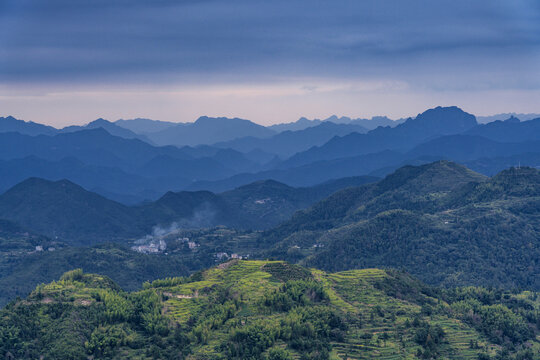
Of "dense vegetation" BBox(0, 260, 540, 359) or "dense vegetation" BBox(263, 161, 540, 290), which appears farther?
"dense vegetation" BBox(263, 161, 540, 290)

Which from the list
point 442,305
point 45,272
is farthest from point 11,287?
point 442,305

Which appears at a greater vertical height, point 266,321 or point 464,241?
point 266,321

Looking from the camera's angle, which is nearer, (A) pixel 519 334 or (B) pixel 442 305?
(A) pixel 519 334

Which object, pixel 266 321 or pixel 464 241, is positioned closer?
pixel 266 321

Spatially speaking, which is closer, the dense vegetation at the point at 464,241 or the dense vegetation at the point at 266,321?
the dense vegetation at the point at 266,321

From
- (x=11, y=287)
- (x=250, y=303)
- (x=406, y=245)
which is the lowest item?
(x=11, y=287)

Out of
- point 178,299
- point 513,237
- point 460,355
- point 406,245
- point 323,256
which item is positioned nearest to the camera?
point 460,355

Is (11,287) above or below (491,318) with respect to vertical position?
below

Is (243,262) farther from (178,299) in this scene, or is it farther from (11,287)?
(11,287)
